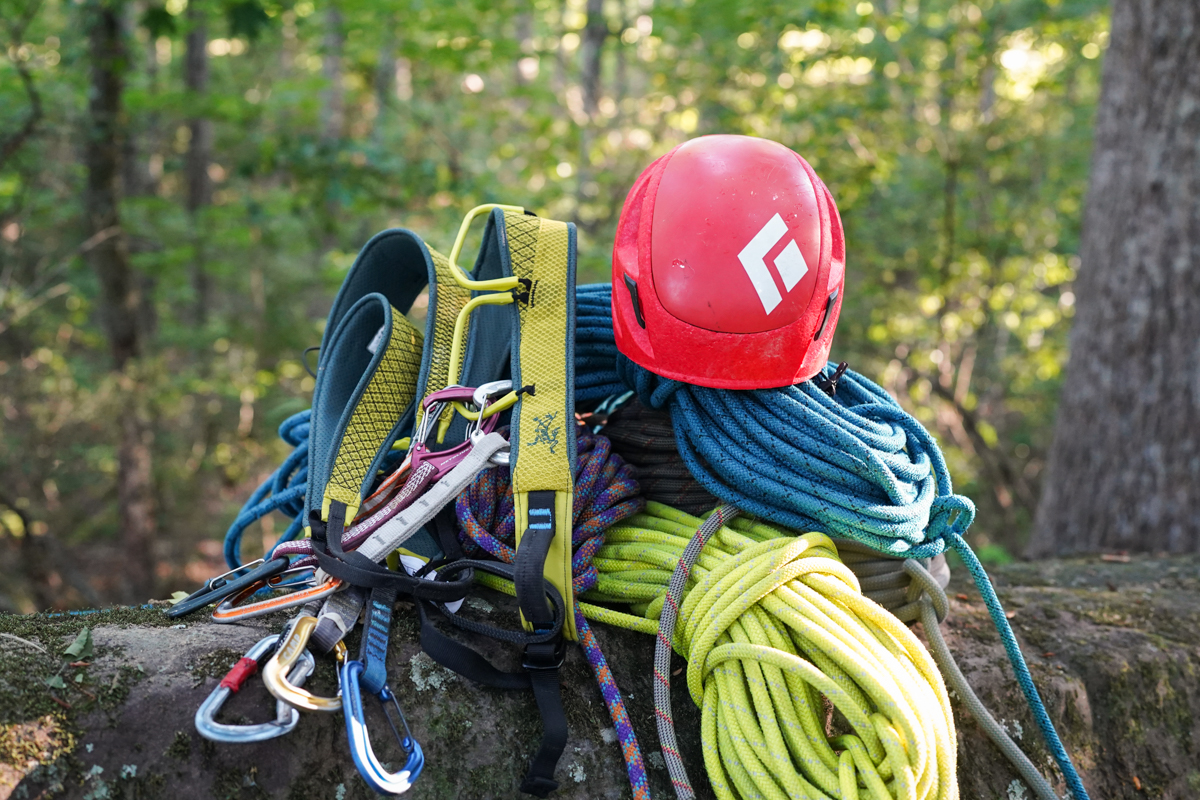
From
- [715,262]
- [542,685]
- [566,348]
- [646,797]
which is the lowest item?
[646,797]

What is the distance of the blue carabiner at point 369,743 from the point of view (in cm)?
112

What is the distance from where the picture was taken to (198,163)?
8.23 metres

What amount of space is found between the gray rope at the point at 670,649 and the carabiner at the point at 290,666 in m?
0.57

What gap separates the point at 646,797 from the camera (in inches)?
52.5

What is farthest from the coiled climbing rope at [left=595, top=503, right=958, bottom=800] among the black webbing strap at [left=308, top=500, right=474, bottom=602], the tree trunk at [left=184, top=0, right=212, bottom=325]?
the tree trunk at [left=184, top=0, right=212, bottom=325]

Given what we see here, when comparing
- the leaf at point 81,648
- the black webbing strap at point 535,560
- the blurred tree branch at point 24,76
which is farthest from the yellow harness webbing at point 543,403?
the blurred tree branch at point 24,76

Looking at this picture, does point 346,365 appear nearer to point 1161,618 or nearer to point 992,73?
point 1161,618

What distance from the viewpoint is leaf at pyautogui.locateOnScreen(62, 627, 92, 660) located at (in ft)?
4.21

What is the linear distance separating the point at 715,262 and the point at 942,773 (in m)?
1.01

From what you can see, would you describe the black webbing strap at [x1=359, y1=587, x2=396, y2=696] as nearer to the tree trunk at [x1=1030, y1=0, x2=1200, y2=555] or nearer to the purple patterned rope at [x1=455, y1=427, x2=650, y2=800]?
the purple patterned rope at [x1=455, y1=427, x2=650, y2=800]

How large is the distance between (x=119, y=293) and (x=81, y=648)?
5171 millimetres

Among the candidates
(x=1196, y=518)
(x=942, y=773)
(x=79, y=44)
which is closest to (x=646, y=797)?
(x=942, y=773)

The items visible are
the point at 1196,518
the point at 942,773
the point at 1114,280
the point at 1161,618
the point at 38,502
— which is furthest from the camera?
the point at 38,502

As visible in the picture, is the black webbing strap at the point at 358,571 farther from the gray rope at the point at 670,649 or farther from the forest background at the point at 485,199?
the forest background at the point at 485,199
